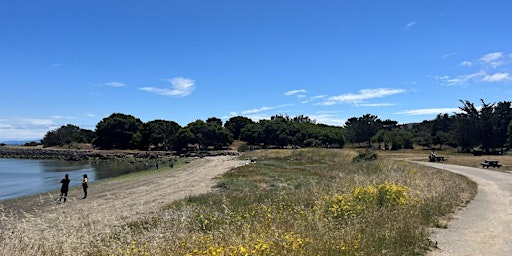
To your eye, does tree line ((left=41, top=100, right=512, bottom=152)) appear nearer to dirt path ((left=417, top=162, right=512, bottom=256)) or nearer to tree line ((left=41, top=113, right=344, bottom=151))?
tree line ((left=41, top=113, right=344, bottom=151))

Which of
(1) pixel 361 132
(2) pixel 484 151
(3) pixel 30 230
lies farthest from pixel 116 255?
(1) pixel 361 132

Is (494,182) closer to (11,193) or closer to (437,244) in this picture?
(437,244)

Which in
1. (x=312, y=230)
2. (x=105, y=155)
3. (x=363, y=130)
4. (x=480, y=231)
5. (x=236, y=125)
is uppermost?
(x=236, y=125)

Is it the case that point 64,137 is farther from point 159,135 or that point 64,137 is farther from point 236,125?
point 236,125

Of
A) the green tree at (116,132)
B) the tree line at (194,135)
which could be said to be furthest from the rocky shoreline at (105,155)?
the green tree at (116,132)

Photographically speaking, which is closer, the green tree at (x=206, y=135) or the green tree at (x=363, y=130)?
the green tree at (x=363, y=130)

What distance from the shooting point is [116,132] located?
4865 inches

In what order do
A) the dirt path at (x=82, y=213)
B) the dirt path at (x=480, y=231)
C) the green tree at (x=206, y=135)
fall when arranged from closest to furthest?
the dirt path at (x=82, y=213), the dirt path at (x=480, y=231), the green tree at (x=206, y=135)

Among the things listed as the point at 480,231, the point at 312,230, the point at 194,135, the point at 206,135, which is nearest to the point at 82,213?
the point at 312,230

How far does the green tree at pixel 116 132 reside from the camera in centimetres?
12362

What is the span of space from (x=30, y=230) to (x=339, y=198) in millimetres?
8699

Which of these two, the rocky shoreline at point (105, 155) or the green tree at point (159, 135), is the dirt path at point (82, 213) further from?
the green tree at point (159, 135)

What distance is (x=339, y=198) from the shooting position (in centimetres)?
1187

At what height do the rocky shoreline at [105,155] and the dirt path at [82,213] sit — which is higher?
the rocky shoreline at [105,155]
